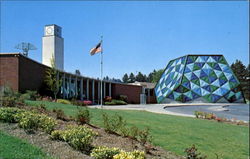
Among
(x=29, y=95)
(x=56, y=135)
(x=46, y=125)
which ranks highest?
(x=29, y=95)

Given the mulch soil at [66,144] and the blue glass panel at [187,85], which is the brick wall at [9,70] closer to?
the mulch soil at [66,144]

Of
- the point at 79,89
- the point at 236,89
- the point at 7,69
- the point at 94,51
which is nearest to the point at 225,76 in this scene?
the point at 236,89

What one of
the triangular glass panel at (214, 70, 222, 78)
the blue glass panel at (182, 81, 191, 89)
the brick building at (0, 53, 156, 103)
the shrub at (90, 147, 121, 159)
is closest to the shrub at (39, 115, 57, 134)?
the shrub at (90, 147, 121, 159)

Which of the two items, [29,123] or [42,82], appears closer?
[29,123]

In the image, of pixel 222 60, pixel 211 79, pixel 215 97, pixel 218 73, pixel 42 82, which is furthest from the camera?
pixel 222 60

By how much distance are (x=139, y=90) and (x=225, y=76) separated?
18278mm

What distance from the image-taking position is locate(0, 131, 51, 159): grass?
14.5 ft

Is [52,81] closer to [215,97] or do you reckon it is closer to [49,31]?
[49,31]

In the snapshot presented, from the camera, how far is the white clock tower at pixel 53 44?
45.7 meters

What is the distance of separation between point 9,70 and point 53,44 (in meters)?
28.1

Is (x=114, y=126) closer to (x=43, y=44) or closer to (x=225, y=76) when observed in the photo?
(x=43, y=44)

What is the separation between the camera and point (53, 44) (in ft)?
151

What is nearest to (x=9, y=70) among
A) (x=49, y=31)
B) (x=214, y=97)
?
(x=49, y=31)

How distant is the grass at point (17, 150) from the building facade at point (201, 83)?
154 ft
